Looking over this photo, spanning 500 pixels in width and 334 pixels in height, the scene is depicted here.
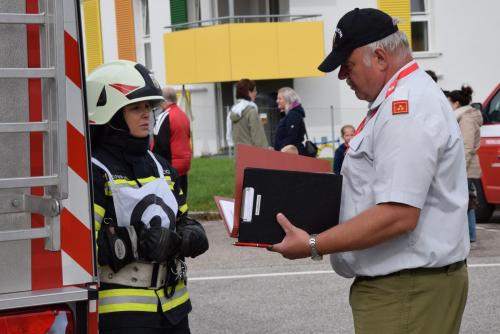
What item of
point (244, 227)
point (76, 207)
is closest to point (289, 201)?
point (244, 227)

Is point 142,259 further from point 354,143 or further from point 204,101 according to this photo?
point 204,101

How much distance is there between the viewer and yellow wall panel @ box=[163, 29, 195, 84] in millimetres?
28297

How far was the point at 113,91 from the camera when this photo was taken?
362cm

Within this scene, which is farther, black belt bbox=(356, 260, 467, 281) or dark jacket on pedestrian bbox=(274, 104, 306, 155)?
dark jacket on pedestrian bbox=(274, 104, 306, 155)

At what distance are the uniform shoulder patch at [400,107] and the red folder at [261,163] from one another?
47cm

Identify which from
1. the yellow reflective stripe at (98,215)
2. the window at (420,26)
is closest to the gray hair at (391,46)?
the yellow reflective stripe at (98,215)

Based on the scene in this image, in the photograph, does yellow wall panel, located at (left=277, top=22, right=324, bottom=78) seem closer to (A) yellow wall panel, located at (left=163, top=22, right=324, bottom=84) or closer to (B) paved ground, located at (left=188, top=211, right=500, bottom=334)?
(A) yellow wall panel, located at (left=163, top=22, right=324, bottom=84)

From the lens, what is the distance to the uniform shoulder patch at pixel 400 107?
3080 millimetres

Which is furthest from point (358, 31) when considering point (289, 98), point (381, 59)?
point (289, 98)

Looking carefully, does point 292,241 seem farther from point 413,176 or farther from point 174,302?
point 174,302

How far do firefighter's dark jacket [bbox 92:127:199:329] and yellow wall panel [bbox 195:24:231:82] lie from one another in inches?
943

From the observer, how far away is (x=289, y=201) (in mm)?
3299

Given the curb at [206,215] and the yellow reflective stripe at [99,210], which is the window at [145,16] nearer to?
the curb at [206,215]

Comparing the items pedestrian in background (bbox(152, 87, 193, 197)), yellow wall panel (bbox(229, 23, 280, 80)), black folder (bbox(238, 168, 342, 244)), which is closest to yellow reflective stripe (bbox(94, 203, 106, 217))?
black folder (bbox(238, 168, 342, 244))
